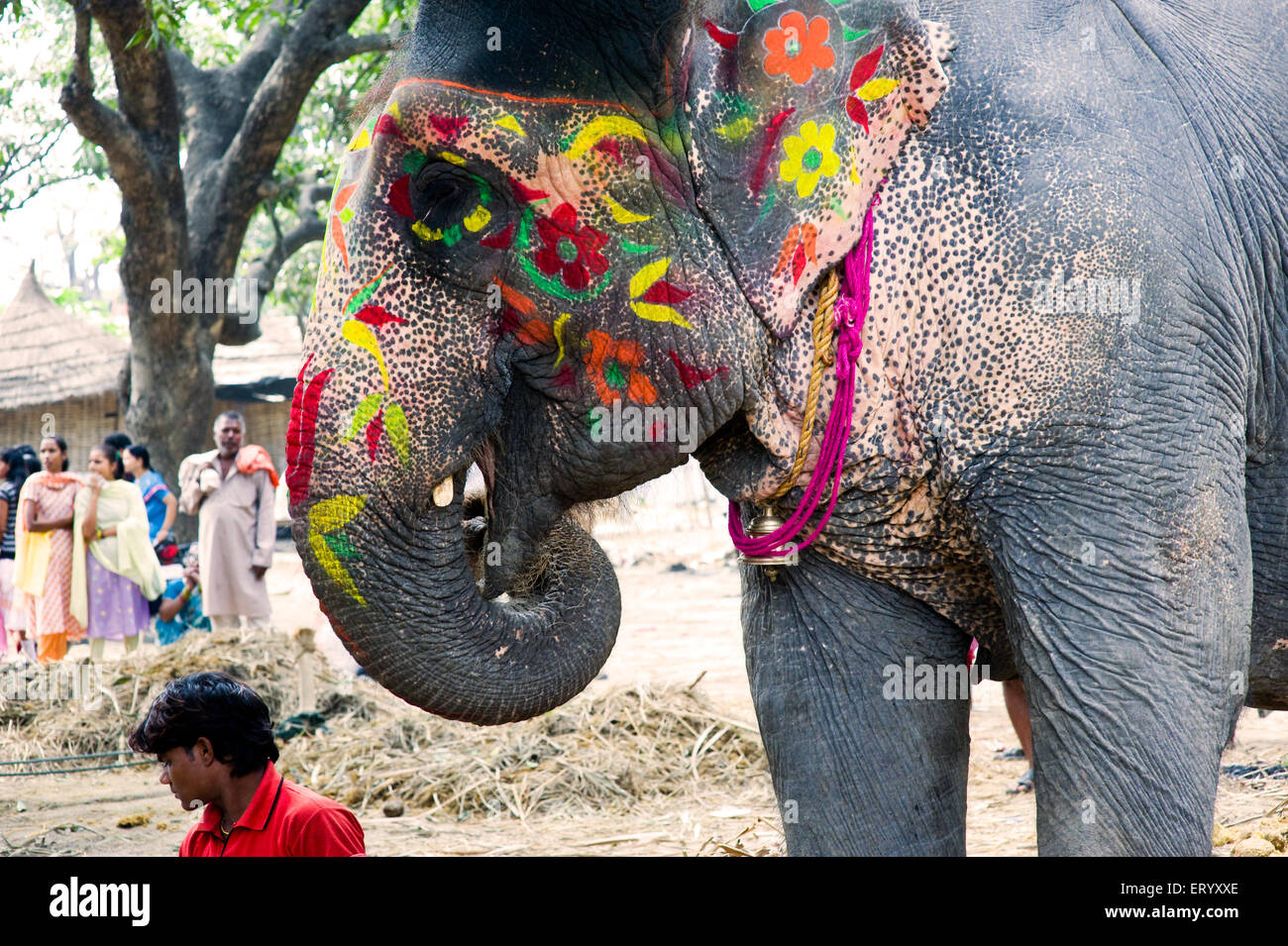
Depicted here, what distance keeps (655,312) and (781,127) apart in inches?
14.9

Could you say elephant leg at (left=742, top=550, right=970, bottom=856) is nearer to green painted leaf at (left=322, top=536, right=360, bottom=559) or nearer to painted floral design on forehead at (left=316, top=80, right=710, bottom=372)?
painted floral design on forehead at (left=316, top=80, right=710, bottom=372)

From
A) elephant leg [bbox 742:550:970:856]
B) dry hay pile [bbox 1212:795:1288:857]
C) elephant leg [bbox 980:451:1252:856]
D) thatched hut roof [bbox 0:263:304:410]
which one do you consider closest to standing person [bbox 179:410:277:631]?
dry hay pile [bbox 1212:795:1288:857]

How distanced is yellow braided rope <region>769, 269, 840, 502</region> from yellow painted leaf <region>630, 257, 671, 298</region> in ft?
0.96

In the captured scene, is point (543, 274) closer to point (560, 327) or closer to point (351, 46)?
point (560, 327)

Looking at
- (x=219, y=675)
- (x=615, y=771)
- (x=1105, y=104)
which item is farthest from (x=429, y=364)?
(x=615, y=771)

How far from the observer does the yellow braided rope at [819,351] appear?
2246 millimetres

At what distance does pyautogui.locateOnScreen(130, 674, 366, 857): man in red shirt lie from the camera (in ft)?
8.46

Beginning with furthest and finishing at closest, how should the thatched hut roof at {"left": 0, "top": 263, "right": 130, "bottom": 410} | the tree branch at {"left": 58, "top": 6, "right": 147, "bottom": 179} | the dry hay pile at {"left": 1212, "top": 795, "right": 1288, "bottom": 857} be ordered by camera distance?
the thatched hut roof at {"left": 0, "top": 263, "right": 130, "bottom": 410} < the tree branch at {"left": 58, "top": 6, "right": 147, "bottom": 179} < the dry hay pile at {"left": 1212, "top": 795, "right": 1288, "bottom": 857}

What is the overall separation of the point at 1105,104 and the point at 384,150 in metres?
1.17

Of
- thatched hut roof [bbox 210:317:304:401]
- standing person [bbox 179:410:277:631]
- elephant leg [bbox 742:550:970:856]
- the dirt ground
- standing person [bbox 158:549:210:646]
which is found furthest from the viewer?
thatched hut roof [bbox 210:317:304:401]

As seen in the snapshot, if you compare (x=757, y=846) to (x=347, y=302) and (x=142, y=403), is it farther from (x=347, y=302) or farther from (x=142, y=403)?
(x=142, y=403)

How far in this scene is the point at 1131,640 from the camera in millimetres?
2111

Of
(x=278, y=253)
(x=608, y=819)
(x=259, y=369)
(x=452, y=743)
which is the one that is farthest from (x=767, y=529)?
(x=259, y=369)

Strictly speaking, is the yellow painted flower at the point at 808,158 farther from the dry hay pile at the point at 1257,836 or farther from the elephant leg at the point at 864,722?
the dry hay pile at the point at 1257,836
